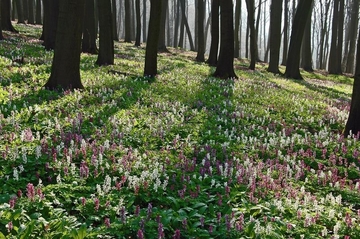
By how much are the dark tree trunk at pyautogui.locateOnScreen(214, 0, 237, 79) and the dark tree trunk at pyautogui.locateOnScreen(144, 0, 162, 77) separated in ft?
12.7

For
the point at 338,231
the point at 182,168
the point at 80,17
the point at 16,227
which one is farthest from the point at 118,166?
the point at 80,17

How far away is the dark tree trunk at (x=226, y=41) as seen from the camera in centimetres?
1714

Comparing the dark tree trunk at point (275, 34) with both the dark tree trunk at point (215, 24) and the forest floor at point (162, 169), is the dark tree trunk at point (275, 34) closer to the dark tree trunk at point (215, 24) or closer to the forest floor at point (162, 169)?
the dark tree trunk at point (215, 24)

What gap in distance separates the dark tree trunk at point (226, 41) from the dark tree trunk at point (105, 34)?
17.1 feet

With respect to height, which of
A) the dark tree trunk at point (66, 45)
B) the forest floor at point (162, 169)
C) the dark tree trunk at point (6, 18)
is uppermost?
the dark tree trunk at point (6, 18)

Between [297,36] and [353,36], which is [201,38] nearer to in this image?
[297,36]

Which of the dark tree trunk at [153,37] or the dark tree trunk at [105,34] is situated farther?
the dark tree trunk at [105,34]

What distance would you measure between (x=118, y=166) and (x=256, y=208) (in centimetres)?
219

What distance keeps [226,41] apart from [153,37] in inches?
165

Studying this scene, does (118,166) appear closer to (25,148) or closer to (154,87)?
(25,148)

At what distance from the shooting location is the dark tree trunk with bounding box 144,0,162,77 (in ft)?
47.9

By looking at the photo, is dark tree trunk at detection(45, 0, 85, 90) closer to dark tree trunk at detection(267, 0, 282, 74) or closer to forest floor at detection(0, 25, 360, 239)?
forest floor at detection(0, 25, 360, 239)

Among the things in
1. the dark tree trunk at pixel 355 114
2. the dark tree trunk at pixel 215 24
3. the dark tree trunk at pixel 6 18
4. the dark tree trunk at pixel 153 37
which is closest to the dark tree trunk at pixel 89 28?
the dark tree trunk at pixel 153 37

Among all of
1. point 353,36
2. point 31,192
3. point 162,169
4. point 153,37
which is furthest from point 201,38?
point 31,192
